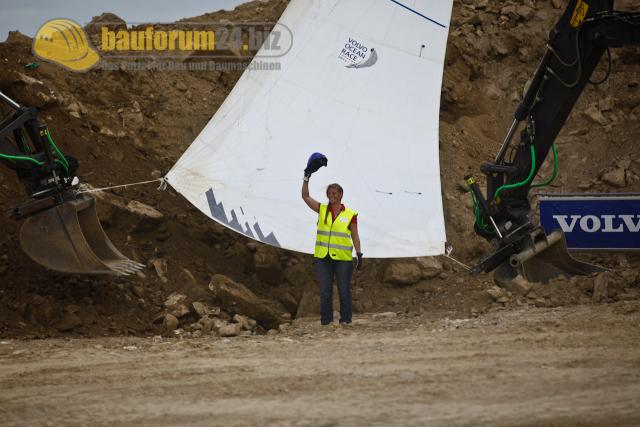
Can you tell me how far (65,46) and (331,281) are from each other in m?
6.50

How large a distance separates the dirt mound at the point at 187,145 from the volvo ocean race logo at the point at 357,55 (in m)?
2.31

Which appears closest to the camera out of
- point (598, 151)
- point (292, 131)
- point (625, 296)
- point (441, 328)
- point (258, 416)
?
point (258, 416)

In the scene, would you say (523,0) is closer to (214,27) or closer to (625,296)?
(214,27)

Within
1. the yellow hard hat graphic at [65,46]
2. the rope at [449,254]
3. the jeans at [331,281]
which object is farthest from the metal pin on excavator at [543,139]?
the yellow hard hat graphic at [65,46]

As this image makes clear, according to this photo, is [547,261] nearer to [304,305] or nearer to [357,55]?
[304,305]

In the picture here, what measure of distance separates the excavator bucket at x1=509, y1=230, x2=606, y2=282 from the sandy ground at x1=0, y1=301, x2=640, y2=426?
2.65 feet

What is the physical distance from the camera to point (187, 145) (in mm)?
13578

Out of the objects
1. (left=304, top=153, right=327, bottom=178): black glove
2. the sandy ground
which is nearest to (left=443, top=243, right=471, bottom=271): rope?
the sandy ground

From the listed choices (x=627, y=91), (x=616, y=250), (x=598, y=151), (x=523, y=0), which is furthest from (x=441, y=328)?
(x=523, y=0)

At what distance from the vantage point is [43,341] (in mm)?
9641

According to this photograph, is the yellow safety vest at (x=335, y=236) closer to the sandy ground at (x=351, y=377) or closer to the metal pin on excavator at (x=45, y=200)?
the sandy ground at (x=351, y=377)

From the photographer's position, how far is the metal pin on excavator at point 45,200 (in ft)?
32.7

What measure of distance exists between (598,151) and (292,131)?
470cm

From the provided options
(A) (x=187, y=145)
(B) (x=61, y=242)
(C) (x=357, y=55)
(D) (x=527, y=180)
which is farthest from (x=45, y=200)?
(D) (x=527, y=180)
